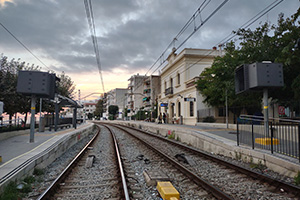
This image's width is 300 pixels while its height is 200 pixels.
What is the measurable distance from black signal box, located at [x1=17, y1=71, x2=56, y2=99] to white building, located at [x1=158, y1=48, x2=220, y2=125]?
17032 mm

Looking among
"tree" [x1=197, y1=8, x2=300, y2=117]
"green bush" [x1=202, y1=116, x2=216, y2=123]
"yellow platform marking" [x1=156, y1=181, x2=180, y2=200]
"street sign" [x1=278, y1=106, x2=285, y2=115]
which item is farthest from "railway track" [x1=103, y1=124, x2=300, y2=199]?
"green bush" [x1=202, y1=116, x2=216, y2=123]

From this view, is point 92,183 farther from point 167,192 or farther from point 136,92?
point 136,92

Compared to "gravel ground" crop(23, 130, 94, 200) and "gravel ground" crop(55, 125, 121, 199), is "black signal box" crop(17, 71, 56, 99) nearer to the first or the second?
"gravel ground" crop(23, 130, 94, 200)

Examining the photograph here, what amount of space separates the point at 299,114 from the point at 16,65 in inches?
902

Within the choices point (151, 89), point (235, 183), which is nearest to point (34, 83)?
point (235, 183)

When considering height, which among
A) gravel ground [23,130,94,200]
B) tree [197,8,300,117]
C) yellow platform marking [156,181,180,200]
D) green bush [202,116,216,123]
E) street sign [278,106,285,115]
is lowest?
gravel ground [23,130,94,200]

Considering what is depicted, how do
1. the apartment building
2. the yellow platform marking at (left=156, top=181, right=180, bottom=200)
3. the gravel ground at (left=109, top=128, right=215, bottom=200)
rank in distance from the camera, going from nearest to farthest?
the yellow platform marking at (left=156, top=181, right=180, bottom=200), the gravel ground at (left=109, top=128, right=215, bottom=200), the apartment building

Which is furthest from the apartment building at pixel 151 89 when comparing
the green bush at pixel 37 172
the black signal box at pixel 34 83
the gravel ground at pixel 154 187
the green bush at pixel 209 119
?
the green bush at pixel 37 172

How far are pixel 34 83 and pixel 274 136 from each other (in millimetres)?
10617

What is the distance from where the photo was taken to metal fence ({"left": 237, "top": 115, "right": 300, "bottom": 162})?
7.26 metres

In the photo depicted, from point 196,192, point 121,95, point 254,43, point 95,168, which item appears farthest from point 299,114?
point 121,95

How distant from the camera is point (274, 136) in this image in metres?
8.08

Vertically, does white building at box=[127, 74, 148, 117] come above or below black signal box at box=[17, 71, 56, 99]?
above

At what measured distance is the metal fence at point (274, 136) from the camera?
726cm
